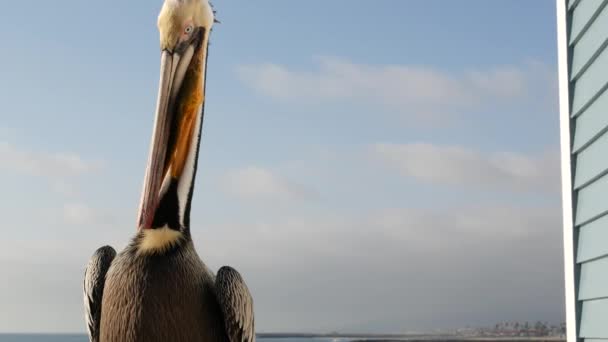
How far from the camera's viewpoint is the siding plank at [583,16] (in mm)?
3657

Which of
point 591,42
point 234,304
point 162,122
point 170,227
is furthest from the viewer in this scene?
point 591,42

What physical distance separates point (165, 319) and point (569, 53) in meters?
2.31

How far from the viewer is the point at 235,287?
312 centimetres

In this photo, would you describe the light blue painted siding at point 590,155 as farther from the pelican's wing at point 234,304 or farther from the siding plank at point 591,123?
the pelican's wing at point 234,304

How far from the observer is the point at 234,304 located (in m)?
3.07

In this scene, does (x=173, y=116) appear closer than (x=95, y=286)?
Yes

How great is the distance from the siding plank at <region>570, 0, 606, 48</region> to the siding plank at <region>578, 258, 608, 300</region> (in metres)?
1.01

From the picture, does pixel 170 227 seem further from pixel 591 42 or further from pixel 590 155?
pixel 591 42

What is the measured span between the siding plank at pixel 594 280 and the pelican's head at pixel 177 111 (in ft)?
5.69

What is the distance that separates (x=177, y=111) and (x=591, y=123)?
1892 mm

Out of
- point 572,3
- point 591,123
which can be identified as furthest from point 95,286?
point 572,3

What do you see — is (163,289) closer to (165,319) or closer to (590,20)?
(165,319)

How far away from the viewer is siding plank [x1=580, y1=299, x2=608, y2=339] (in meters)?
3.51

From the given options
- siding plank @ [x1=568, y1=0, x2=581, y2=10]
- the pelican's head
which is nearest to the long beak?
the pelican's head
